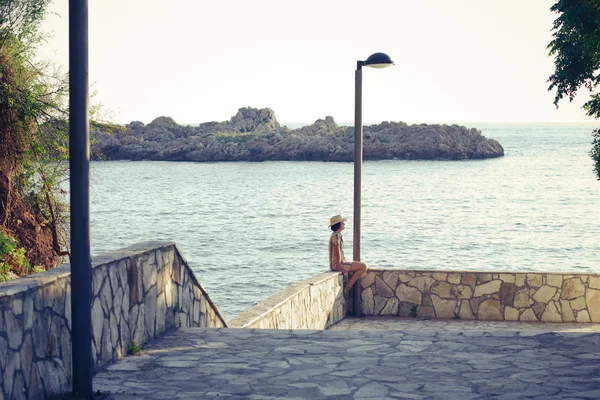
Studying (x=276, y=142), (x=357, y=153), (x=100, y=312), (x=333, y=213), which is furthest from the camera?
(x=276, y=142)

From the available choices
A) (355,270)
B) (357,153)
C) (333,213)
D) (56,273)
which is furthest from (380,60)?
(333,213)

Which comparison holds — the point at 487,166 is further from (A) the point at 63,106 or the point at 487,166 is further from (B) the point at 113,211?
(A) the point at 63,106

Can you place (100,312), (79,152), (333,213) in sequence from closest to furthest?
(79,152) → (100,312) → (333,213)

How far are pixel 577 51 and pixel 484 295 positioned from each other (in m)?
4.51

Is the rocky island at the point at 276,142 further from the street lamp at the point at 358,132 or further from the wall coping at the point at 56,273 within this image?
the wall coping at the point at 56,273

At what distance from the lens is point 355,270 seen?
14.8 meters

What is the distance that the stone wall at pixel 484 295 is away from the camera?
14.3 metres

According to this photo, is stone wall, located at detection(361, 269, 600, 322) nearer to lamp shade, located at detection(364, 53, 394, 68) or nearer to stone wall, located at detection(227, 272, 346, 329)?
stone wall, located at detection(227, 272, 346, 329)

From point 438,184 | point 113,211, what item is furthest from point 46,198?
point 438,184

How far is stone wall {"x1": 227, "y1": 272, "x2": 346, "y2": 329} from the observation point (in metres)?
11.8

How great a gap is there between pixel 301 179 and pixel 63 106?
82.4m

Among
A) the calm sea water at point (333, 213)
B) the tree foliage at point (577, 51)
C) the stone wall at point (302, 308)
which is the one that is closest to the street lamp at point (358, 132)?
the stone wall at point (302, 308)

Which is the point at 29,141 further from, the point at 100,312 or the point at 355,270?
the point at 100,312

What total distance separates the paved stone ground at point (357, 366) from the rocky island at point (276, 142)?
10739 centimetres
